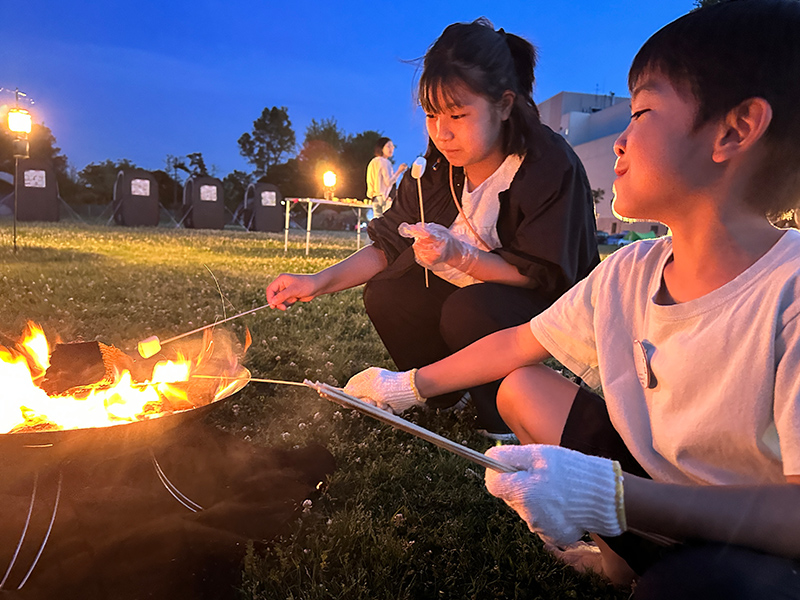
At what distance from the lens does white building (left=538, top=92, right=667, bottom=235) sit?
1652 inches

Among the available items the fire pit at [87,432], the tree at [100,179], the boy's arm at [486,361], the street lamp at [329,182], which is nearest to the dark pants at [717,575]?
the boy's arm at [486,361]

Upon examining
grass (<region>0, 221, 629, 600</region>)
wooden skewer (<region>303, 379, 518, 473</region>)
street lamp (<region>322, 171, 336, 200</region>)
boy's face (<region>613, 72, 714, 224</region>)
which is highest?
street lamp (<region>322, 171, 336, 200</region>)

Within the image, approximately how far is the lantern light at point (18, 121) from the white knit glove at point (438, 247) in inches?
410

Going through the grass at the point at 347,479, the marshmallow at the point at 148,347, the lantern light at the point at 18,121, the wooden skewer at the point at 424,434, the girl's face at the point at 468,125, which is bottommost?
the grass at the point at 347,479

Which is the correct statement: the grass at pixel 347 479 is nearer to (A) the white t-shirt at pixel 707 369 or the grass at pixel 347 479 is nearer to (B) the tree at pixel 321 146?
(A) the white t-shirt at pixel 707 369

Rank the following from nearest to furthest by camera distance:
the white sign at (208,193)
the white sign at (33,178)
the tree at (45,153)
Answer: the white sign at (33,178)
the white sign at (208,193)
the tree at (45,153)

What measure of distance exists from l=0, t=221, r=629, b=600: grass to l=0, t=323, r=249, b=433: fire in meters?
0.55

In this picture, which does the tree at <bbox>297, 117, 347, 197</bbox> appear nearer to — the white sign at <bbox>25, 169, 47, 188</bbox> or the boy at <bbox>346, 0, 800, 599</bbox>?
the white sign at <bbox>25, 169, 47, 188</bbox>

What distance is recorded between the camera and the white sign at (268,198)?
25625 mm

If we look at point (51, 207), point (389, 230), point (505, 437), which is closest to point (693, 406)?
point (505, 437)

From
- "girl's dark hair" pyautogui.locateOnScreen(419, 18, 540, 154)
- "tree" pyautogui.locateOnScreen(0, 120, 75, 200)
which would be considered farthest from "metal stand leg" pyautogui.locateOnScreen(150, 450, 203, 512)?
"tree" pyautogui.locateOnScreen(0, 120, 75, 200)

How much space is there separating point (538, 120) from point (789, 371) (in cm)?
181

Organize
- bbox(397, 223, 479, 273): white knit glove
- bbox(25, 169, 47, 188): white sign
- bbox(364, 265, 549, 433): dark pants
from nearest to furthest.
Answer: bbox(397, 223, 479, 273): white knit glove
bbox(364, 265, 549, 433): dark pants
bbox(25, 169, 47, 188): white sign

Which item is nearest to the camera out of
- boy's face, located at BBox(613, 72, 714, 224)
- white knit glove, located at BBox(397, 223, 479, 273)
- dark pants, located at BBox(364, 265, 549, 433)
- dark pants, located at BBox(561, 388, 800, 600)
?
dark pants, located at BBox(561, 388, 800, 600)
